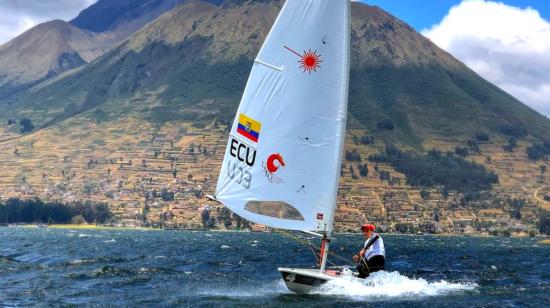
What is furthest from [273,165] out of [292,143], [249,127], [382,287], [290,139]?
[382,287]

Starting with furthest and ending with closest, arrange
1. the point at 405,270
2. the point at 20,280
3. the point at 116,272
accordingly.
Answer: the point at 405,270 < the point at 116,272 < the point at 20,280

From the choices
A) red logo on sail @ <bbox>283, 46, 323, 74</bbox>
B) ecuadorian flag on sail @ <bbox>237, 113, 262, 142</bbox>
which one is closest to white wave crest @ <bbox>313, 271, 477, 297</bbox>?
ecuadorian flag on sail @ <bbox>237, 113, 262, 142</bbox>

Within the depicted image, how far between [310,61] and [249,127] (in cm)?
472

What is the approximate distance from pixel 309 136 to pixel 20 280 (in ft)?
84.1

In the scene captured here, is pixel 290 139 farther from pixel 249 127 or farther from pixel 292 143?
pixel 249 127

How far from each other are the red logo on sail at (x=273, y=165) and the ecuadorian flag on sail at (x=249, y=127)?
1290 mm

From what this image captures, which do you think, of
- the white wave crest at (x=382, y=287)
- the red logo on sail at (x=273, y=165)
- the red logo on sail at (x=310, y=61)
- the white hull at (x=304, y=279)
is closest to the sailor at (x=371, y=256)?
the white wave crest at (x=382, y=287)

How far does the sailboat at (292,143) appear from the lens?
133 feet

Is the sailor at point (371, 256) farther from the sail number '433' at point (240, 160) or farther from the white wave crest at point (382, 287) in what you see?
the sail number '433' at point (240, 160)

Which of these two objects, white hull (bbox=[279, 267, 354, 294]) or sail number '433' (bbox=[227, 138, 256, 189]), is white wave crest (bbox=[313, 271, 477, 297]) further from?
sail number '433' (bbox=[227, 138, 256, 189])

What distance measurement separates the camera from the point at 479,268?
252 feet

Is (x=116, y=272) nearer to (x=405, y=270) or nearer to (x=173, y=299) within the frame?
(x=173, y=299)

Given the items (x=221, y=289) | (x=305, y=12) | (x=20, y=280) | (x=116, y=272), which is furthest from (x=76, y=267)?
(x=305, y=12)

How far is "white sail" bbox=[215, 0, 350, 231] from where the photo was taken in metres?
40.6
